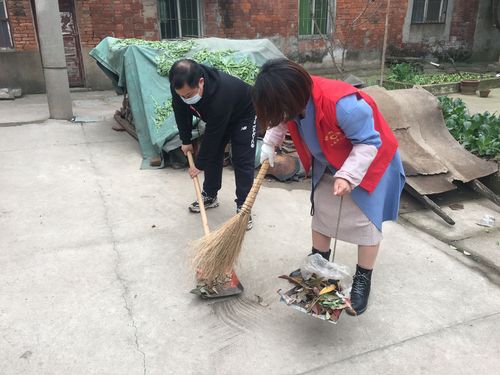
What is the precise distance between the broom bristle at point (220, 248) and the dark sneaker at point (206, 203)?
1269 millimetres

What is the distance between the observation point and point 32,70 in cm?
907

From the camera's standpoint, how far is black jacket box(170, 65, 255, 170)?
306 cm

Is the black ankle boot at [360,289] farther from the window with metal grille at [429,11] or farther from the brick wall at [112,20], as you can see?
the window with metal grille at [429,11]

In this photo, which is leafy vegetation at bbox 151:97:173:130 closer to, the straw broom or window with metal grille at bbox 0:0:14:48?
the straw broom

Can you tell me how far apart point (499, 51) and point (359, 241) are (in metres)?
14.3

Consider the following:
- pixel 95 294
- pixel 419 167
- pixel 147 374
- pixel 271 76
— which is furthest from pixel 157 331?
pixel 419 167

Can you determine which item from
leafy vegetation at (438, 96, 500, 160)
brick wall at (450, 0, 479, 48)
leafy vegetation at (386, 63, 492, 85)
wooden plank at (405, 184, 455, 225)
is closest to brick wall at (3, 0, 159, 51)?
leafy vegetation at (386, 63, 492, 85)

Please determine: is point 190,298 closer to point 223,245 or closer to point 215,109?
point 223,245

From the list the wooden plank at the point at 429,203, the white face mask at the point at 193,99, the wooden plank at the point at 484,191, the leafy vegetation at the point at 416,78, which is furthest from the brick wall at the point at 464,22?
the white face mask at the point at 193,99

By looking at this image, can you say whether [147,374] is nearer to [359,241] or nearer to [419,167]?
[359,241]

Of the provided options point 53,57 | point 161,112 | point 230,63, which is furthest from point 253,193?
point 53,57

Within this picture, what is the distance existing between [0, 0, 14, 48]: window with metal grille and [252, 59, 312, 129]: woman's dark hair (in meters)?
8.73

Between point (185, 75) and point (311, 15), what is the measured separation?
925 cm

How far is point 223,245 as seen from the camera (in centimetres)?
245
